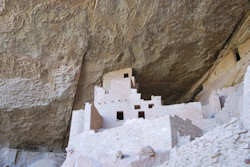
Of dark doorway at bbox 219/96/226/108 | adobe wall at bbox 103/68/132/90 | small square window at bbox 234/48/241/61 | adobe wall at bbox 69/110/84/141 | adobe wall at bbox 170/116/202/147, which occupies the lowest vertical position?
adobe wall at bbox 170/116/202/147

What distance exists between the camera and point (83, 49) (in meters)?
16.4

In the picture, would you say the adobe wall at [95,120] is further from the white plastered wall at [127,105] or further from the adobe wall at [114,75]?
the adobe wall at [114,75]

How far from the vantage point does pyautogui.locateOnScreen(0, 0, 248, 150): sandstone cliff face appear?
15.0 meters

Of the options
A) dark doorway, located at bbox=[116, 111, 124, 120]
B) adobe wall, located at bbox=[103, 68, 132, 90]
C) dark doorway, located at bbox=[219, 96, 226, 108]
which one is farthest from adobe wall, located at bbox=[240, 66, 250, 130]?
adobe wall, located at bbox=[103, 68, 132, 90]

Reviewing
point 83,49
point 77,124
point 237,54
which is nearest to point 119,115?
point 77,124

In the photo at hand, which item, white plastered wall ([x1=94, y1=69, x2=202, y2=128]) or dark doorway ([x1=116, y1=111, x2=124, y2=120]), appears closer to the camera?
white plastered wall ([x1=94, y1=69, x2=202, y2=128])

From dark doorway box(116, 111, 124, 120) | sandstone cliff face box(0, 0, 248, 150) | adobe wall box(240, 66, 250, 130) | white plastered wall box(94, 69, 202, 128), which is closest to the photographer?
adobe wall box(240, 66, 250, 130)

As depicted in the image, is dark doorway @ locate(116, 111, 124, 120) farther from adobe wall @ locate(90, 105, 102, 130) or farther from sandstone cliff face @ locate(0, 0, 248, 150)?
sandstone cliff face @ locate(0, 0, 248, 150)


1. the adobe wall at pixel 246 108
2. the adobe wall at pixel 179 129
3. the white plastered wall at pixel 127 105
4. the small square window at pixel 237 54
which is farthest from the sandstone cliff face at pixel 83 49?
the adobe wall at pixel 246 108

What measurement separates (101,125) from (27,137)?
6.82 m

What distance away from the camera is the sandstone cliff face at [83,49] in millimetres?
14984

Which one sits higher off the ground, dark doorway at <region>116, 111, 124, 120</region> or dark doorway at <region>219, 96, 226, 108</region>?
dark doorway at <region>219, 96, 226, 108</region>

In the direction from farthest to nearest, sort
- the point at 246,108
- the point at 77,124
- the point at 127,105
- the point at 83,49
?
the point at 83,49, the point at 127,105, the point at 77,124, the point at 246,108

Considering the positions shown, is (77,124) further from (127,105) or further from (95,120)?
(127,105)
